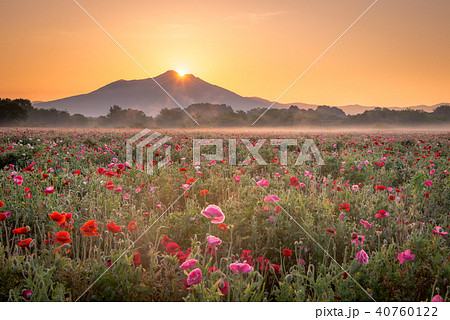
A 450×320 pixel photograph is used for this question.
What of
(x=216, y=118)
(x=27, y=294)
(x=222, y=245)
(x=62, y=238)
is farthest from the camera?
(x=216, y=118)

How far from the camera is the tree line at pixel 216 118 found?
52.1m

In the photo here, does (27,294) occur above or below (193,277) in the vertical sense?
below

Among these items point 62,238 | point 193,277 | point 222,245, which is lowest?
point 222,245

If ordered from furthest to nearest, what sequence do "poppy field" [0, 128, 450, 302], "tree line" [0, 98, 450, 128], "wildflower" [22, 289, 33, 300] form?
"tree line" [0, 98, 450, 128], "poppy field" [0, 128, 450, 302], "wildflower" [22, 289, 33, 300]

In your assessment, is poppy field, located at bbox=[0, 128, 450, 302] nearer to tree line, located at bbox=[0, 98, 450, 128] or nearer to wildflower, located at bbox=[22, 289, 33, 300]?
wildflower, located at bbox=[22, 289, 33, 300]

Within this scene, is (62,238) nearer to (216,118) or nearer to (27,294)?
(27,294)

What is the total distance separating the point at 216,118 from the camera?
57094 mm

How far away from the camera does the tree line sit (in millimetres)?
52062

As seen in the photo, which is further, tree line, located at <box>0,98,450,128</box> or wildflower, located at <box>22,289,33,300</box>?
tree line, located at <box>0,98,450,128</box>

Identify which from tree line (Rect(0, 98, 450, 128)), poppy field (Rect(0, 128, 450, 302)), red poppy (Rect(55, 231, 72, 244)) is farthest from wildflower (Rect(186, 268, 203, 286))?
tree line (Rect(0, 98, 450, 128))

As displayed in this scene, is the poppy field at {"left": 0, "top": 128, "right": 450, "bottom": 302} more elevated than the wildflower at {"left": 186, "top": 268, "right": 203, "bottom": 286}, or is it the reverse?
the wildflower at {"left": 186, "top": 268, "right": 203, "bottom": 286}

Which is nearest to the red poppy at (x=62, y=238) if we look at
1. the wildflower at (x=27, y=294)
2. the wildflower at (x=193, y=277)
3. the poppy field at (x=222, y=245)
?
the poppy field at (x=222, y=245)

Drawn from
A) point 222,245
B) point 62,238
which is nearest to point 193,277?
point 62,238
